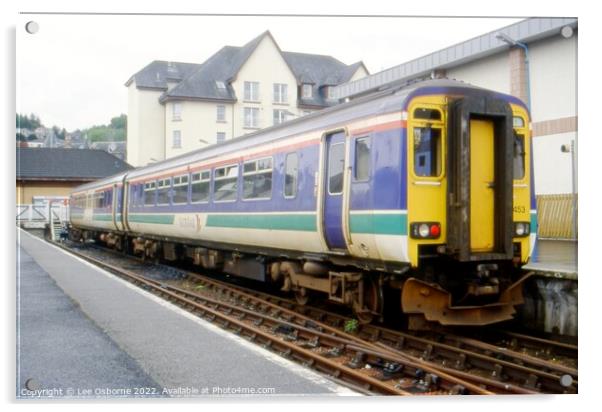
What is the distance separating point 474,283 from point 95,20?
5.06 m

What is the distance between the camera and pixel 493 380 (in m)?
6.79

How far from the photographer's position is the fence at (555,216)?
721 centimetres

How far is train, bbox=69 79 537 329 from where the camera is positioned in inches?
294

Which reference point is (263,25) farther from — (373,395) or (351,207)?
(373,395)

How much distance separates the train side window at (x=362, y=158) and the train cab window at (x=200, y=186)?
5.51 metres

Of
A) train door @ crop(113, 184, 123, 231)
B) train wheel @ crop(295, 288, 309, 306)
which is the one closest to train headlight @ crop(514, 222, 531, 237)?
train wheel @ crop(295, 288, 309, 306)

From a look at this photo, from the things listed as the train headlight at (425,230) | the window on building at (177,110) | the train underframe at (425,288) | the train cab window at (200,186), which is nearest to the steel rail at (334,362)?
the train underframe at (425,288)

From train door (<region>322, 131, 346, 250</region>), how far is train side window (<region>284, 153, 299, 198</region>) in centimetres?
84

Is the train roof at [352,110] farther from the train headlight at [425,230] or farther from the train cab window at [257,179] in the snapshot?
the train headlight at [425,230]

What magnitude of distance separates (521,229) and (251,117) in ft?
12.9

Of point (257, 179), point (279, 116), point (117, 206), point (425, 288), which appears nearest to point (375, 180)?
point (425, 288)

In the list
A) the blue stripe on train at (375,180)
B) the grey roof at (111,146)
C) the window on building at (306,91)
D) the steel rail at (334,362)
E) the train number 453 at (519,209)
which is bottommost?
the steel rail at (334,362)

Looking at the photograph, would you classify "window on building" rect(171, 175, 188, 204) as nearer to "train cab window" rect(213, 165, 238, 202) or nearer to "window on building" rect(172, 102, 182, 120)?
"train cab window" rect(213, 165, 238, 202)

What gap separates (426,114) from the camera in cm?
758
